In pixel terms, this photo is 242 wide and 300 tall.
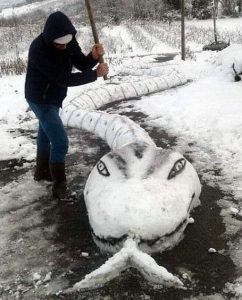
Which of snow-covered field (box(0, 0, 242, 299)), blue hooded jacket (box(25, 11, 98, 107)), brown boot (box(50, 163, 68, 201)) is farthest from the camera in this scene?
brown boot (box(50, 163, 68, 201))

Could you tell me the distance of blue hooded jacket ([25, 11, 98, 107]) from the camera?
360 centimetres

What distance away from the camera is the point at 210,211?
12.2 ft

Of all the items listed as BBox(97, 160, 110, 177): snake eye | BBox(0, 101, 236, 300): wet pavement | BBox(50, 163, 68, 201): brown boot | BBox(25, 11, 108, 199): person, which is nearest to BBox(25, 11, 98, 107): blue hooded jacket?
BBox(25, 11, 108, 199): person

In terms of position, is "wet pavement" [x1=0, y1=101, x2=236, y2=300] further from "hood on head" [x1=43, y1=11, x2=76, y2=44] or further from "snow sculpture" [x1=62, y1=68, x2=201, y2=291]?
"hood on head" [x1=43, y1=11, x2=76, y2=44]

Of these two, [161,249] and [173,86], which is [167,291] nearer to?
[161,249]

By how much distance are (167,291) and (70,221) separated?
1271mm

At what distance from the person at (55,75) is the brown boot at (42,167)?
0.70 ft

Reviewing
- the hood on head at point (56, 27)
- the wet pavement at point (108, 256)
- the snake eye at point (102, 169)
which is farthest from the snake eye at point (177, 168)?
the hood on head at point (56, 27)

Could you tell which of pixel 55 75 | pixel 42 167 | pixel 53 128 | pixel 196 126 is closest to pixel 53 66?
pixel 55 75

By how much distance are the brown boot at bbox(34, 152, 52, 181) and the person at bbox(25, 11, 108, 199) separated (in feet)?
0.70

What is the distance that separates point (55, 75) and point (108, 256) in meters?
1.57

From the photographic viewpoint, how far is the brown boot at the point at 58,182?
4074mm

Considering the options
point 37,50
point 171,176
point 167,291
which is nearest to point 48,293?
point 167,291

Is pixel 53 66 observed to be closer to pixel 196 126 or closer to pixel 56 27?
pixel 56 27
